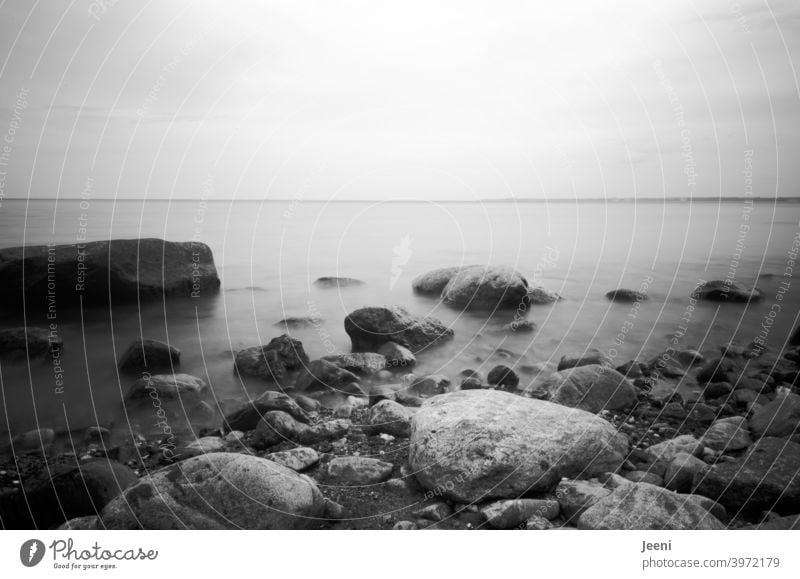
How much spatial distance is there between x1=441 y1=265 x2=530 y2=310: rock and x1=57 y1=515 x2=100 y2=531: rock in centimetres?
614

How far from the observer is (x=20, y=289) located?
7.14 m

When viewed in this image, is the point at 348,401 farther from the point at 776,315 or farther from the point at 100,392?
the point at 776,315

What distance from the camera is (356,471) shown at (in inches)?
154

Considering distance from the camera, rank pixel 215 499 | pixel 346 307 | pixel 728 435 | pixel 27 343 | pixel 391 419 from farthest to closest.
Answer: pixel 346 307 < pixel 27 343 < pixel 391 419 < pixel 728 435 < pixel 215 499

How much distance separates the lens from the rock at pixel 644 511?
3.62 m

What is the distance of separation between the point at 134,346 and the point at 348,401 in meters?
2.72

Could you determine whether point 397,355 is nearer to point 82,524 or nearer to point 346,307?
point 346,307

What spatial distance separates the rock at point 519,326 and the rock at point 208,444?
15.1 feet

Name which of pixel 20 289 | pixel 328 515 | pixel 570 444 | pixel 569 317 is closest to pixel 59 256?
pixel 20 289

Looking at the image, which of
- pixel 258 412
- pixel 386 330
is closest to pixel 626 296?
pixel 386 330

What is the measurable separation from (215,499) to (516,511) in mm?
2167

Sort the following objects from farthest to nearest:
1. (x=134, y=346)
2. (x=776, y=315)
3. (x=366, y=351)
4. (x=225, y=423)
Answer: (x=776, y=315) < (x=366, y=351) < (x=134, y=346) < (x=225, y=423)

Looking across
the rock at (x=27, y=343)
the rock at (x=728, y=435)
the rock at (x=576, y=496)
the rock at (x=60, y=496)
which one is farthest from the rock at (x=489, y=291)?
the rock at (x=60, y=496)

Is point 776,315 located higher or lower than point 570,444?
lower
